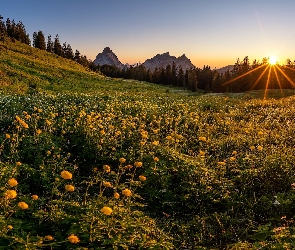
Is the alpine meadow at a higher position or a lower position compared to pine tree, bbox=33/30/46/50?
lower

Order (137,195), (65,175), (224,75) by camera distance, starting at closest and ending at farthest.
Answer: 1. (65,175)
2. (137,195)
3. (224,75)

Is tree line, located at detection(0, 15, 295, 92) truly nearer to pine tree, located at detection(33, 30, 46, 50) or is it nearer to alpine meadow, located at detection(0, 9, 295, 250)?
pine tree, located at detection(33, 30, 46, 50)

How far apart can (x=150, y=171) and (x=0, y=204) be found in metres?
3.44

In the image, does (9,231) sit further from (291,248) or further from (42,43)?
(42,43)

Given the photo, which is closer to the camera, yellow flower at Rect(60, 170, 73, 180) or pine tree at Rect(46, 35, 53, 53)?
yellow flower at Rect(60, 170, 73, 180)

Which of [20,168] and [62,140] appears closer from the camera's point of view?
[20,168]

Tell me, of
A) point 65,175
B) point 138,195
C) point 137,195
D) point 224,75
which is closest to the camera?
point 65,175

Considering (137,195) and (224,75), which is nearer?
(137,195)

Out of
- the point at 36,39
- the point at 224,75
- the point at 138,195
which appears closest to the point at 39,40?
the point at 36,39

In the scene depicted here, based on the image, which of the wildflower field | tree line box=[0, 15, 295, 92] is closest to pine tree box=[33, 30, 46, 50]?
tree line box=[0, 15, 295, 92]

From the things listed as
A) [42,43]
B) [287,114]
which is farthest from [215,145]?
[42,43]

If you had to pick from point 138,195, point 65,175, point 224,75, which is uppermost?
point 224,75

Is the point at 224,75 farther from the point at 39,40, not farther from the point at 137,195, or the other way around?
the point at 137,195

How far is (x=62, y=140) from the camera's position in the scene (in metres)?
8.98
